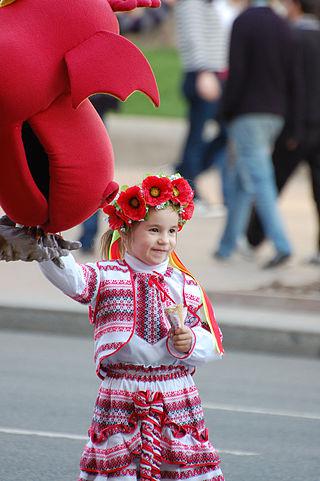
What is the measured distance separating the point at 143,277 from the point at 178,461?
24.9 inches

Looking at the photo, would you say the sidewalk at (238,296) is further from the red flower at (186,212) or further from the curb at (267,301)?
the red flower at (186,212)

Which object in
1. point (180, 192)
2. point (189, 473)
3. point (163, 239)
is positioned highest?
point (180, 192)

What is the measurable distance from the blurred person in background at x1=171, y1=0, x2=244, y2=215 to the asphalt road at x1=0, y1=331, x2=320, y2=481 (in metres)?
3.77

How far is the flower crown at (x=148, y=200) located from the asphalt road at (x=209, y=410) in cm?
173

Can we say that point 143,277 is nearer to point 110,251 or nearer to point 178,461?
point 110,251

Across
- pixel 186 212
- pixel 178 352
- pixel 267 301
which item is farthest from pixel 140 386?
pixel 267 301

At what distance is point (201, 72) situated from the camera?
13156 millimetres

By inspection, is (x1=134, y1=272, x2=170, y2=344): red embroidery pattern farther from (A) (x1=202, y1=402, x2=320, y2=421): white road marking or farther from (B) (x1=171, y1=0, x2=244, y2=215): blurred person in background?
(B) (x1=171, y1=0, x2=244, y2=215): blurred person in background

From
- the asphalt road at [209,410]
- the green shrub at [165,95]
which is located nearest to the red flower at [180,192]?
the asphalt road at [209,410]

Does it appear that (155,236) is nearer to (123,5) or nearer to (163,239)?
(163,239)

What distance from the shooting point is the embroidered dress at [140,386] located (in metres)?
4.84

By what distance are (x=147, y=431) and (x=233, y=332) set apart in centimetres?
496

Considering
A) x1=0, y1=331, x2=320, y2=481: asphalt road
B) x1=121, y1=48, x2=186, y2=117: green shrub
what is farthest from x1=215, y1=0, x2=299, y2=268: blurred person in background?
x1=121, y1=48, x2=186, y2=117: green shrub

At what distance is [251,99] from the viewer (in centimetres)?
1110
